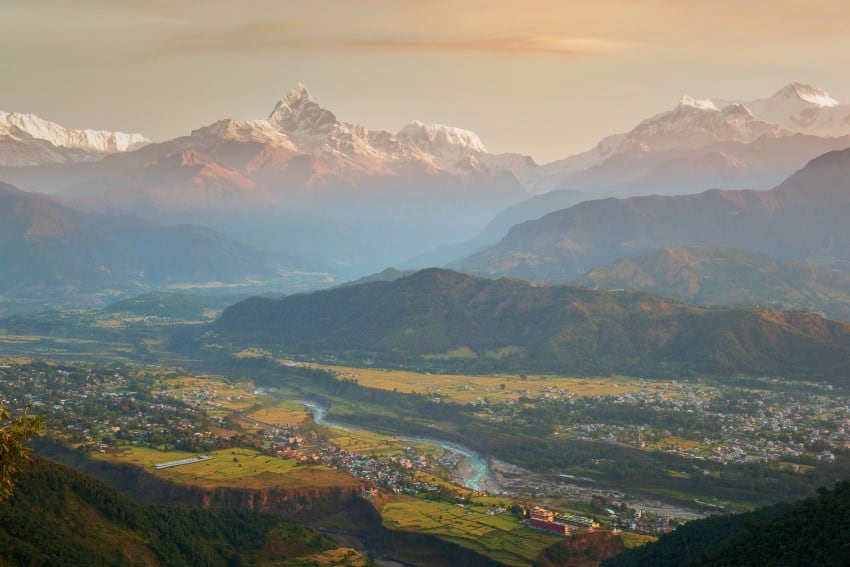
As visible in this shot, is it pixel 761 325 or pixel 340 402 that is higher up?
pixel 761 325

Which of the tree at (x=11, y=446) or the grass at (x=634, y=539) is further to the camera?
the grass at (x=634, y=539)

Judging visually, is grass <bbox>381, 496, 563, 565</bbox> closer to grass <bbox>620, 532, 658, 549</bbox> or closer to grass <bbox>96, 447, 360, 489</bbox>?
grass <bbox>620, 532, 658, 549</bbox>

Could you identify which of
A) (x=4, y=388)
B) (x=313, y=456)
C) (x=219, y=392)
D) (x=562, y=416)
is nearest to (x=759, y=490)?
(x=562, y=416)

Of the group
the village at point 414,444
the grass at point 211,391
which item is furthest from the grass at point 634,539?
the grass at point 211,391

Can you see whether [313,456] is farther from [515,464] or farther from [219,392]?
[219,392]

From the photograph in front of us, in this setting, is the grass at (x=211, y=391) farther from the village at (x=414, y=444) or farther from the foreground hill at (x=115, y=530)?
the foreground hill at (x=115, y=530)

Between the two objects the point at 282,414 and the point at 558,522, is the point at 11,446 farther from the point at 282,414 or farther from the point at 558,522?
the point at 282,414
